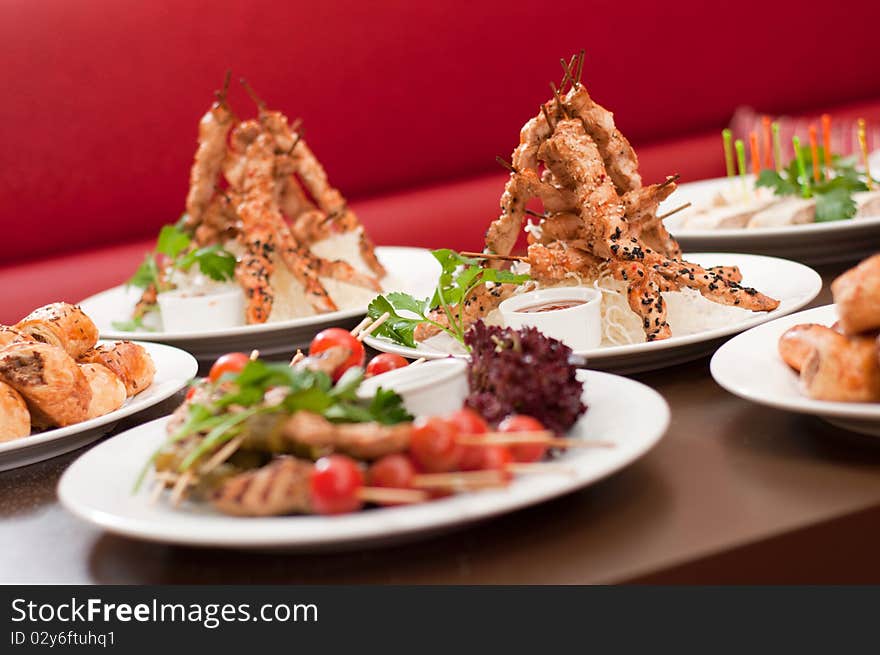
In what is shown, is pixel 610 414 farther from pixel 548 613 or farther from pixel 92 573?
pixel 92 573

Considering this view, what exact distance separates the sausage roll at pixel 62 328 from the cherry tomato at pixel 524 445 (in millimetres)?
940

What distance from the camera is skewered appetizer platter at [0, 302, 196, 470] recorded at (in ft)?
5.39

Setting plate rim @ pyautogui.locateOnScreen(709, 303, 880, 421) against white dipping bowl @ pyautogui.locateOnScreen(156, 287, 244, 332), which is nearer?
plate rim @ pyautogui.locateOnScreen(709, 303, 880, 421)

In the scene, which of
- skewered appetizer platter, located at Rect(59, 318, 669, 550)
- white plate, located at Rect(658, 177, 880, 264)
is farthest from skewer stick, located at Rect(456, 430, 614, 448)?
white plate, located at Rect(658, 177, 880, 264)

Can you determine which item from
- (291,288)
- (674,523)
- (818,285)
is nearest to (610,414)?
(674,523)

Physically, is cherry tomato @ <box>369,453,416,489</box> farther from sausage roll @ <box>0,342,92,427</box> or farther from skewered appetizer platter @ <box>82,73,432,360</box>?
skewered appetizer platter @ <box>82,73,432,360</box>

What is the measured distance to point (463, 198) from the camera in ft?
15.0

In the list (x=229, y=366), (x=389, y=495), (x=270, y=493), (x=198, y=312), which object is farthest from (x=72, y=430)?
(x=198, y=312)

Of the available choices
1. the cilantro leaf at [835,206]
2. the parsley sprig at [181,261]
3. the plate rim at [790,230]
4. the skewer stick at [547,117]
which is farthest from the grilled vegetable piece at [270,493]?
the cilantro leaf at [835,206]

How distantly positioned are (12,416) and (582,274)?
1.03m

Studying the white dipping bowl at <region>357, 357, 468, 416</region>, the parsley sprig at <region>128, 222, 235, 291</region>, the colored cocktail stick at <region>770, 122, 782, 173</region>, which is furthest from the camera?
the colored cocktail stick at <region>770, 122, 782, 173</region>

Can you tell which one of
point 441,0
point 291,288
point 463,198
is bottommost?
point 463,198

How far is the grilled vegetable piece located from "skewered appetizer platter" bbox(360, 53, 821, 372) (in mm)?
673

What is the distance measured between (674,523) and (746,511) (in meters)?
0.08
